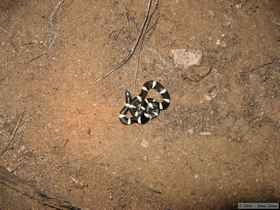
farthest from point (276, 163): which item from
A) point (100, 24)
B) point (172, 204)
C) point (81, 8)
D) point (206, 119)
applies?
point (81, 8)

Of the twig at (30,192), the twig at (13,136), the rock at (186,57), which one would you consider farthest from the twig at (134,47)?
the twig at (30,192)

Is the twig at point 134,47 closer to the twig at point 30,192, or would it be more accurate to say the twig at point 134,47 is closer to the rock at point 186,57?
the rock at point 186,57

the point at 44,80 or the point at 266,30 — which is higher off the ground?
the point at 266,30

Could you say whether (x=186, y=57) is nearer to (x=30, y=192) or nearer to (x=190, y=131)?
(x=190, y=131)

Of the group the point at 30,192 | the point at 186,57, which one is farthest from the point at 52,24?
the point at 30,192

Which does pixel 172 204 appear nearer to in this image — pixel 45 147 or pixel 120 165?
pixel 120 165
